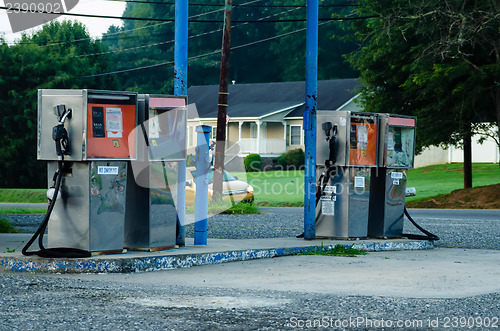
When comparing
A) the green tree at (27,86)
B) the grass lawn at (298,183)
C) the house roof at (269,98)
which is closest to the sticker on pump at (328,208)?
the grass lawn at (298,183)

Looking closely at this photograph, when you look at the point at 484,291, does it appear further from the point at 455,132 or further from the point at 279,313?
the point at 455,132

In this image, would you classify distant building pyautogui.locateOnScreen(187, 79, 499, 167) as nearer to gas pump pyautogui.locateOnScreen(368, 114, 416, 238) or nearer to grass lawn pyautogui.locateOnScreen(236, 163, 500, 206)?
grass lawn pyautogui.locateOnScreen(236, 163, 500, 206)

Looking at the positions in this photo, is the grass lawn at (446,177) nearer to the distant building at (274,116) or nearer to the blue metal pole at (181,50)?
the distant building at (274,116)

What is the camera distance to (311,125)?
13047 mm

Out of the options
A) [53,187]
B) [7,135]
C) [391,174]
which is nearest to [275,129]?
[7,135]

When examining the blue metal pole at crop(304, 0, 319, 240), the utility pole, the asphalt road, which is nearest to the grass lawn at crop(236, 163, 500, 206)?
the utility pole

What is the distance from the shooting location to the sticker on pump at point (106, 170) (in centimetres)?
984

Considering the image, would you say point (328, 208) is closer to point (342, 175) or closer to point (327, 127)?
point (342, 175)

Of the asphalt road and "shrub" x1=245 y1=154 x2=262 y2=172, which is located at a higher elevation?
"shrub" x1=245 y1=154 x2=262 y2=172

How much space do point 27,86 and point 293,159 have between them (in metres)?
18.6

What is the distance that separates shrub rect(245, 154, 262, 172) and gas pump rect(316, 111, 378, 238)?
39.6 m

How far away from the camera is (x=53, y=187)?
9.77 m

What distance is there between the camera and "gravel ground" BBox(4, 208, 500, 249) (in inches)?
608

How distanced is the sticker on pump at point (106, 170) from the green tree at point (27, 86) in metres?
37.7
